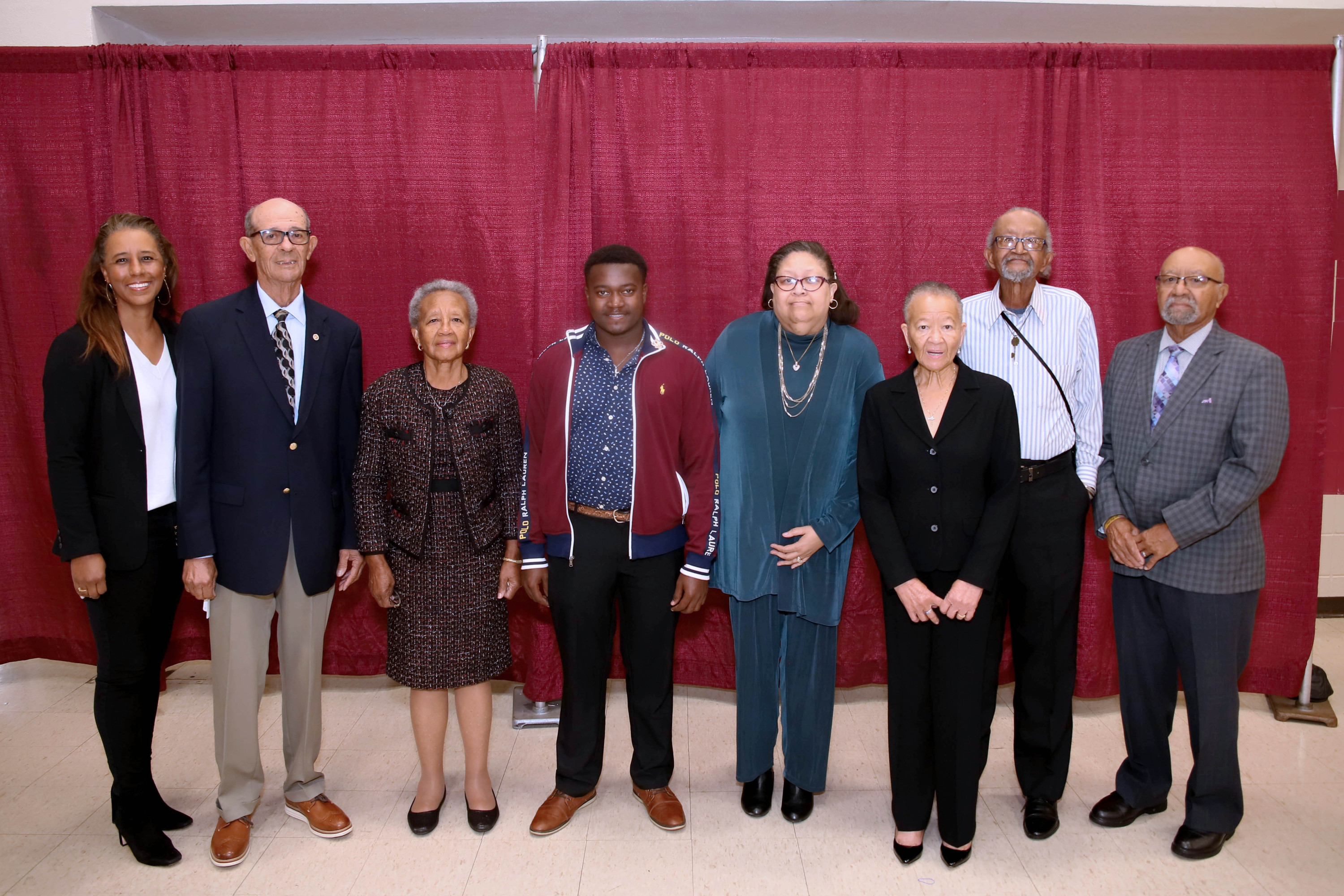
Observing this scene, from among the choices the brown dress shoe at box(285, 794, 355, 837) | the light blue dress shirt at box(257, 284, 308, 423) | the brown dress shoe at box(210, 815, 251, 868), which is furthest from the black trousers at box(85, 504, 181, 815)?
the light blue dress shirt at box(257, 284, 308, 423)

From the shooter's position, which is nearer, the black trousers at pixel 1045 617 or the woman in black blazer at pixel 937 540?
the woman in black blazer at pixel 937 540

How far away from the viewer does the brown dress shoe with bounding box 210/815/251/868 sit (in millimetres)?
2336

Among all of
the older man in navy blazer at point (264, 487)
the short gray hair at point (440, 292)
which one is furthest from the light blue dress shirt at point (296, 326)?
the short gray hair at point (440, 292)

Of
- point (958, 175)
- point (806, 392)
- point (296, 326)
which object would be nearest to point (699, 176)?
point (958, 175)

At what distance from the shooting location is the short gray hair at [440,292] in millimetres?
2379

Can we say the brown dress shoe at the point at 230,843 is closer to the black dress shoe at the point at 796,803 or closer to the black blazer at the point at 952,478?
the black dress shoe at the point at 796,803

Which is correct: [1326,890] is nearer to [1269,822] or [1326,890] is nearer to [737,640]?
[1269,822]

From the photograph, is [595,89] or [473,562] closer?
[473,562]

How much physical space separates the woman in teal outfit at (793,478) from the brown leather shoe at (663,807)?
1.18 feet

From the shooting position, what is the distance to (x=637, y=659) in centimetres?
248

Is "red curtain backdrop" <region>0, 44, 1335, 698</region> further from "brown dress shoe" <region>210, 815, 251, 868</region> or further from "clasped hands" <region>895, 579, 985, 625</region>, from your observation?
"clasped hands" <region>895, 579, 985, 625</region>

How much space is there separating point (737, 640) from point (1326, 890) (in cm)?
167

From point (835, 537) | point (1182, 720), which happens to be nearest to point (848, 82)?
point (835, 537)

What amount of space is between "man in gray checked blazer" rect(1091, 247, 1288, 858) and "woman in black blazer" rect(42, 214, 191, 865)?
2734 mm
